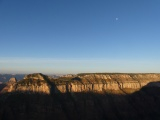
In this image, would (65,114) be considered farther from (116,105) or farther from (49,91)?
(116,105)

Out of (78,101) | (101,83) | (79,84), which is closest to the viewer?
(78,101)

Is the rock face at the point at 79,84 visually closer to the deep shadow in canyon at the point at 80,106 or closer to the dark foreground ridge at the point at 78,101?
the dark foreground ridge at the point at 78,101

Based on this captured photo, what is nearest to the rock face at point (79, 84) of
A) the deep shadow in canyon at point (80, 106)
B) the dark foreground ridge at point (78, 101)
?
the dark foreground ridge at point (78, 101)

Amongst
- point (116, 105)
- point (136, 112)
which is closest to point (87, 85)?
point (116, 105)

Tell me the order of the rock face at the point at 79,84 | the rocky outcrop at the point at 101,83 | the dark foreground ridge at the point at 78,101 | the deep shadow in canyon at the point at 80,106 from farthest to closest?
the rocky outcrop at the point at 101,83 → the rock face at the point at 79,84 → the dark foreground ridge at the point at 78,101 → the deep shadow in canyon at the point at 80,106

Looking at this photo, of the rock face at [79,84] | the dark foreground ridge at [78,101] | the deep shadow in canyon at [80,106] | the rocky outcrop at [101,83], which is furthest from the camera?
the rocky outcrop at [101,83]

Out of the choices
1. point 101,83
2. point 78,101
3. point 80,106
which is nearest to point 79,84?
point 78,101

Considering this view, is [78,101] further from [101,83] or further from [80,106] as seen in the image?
[101,83]
